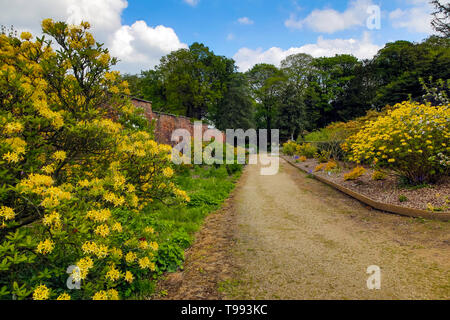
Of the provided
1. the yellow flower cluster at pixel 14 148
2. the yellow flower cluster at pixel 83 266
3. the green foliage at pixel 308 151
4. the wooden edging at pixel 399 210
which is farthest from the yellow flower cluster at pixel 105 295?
the green foliage at pixel 308 151

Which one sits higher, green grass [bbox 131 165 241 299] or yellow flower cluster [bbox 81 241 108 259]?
yellow flower cluster [bbox 81 241 108 259]

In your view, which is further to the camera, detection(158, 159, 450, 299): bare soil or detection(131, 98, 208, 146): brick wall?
detection(131, 98, 208, 146): brick wall

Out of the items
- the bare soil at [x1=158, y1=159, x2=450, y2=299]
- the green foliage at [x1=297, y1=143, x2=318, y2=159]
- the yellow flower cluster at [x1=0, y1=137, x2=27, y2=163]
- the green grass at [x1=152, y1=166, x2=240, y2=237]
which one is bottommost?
the bare soil at [x1=158, y1=159, x2=450, y2=299]

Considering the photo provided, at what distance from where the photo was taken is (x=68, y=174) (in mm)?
2525

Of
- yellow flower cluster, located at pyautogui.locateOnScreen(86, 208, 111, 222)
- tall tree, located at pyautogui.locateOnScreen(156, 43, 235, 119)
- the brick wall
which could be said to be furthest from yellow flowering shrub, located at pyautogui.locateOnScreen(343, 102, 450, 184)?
tall tree, located at pyautogui.locateOnScreen(156, 43, 235, 119)

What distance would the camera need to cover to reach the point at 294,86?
36781 millimetres

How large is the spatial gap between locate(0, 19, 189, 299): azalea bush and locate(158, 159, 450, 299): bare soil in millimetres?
889

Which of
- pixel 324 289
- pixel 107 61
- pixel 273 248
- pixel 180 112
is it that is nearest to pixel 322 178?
pixel 273 248

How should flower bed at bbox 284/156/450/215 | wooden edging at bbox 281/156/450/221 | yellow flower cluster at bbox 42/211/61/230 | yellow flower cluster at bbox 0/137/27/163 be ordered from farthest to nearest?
1. flower bed at bbox 284/156/450/215
2. wooden edging at bbox 281/156/450/221
3. yellow flower cluster at bbox 0/137/27/163
4. yellow flower cluster at bbox 42/211/61/230

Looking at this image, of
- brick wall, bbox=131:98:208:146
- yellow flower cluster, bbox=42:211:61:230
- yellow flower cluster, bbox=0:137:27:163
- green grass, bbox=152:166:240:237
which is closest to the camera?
yellow flower cluster, bbox=42:211:61:230

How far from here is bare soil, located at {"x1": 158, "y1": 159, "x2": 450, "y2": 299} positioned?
266 cm

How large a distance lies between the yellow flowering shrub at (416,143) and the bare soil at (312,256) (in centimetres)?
165

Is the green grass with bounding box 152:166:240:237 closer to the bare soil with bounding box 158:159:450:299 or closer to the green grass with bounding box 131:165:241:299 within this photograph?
the green grass with bounding box 131:165:241:299

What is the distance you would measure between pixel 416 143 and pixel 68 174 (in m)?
6.95
